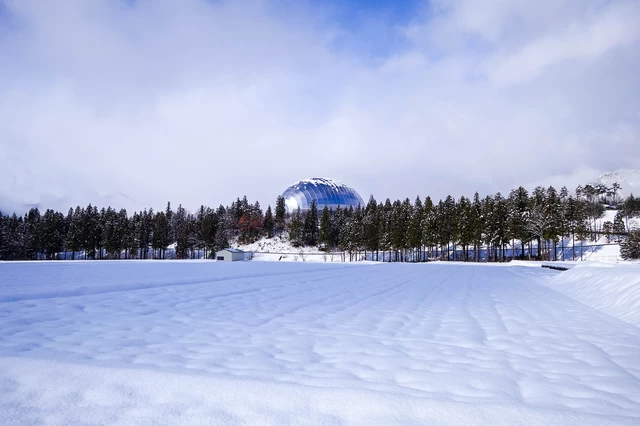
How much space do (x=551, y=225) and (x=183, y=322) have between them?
4990 cm

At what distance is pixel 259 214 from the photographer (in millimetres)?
78812

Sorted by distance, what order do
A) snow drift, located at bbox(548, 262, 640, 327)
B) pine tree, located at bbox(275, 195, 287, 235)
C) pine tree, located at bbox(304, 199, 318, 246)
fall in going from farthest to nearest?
pine tree, located at bbox(275, 195, 287, 235) → pine tree, located at bbox(304, 199, 318, 246) → snow drift, located at bbox(548, 262, 640, 327)

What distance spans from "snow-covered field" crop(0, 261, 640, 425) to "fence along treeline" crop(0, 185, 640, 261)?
4691 cm

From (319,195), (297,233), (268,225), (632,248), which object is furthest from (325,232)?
(632,248)

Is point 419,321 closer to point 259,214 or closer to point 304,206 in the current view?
point 259,214

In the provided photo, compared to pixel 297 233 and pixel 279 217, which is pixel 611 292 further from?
pixel 279 217

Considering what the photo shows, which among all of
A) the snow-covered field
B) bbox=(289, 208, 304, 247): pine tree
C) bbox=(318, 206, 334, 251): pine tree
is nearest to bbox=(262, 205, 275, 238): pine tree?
bbox=(289, 208, 304, 247): pine tree

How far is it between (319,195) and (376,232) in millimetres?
36132

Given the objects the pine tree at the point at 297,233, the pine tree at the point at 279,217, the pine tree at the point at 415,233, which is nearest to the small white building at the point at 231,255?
the pine tree at the point at 297,233

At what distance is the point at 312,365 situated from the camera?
3.27m

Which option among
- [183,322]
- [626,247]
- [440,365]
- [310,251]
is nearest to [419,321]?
[440,365]

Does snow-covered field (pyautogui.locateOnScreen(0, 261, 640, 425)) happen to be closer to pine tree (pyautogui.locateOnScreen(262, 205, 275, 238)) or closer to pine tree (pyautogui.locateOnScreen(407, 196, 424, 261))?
pine tree (pyautogui.locateOnScreen(407, 196, 424, 261))

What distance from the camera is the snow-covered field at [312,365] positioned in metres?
2.28

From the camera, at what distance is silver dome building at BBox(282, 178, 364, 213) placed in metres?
89.9
